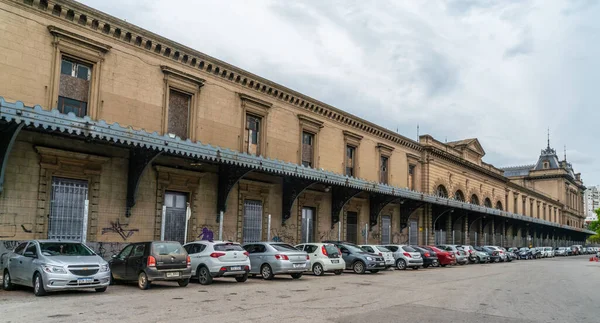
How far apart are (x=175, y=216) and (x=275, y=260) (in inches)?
231

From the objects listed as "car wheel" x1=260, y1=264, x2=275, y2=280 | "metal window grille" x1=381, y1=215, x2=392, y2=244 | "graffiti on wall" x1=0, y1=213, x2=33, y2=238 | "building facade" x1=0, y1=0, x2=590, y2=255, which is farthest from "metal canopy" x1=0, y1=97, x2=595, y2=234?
"metal window grille" x1=381, y1=215, x2=392, y2=244

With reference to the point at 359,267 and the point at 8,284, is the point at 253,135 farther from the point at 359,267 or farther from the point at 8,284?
the point at 8,284

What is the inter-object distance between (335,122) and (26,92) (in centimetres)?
1966

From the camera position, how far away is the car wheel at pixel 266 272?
60.4 feet

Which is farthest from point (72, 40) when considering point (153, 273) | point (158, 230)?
point (153, 273)

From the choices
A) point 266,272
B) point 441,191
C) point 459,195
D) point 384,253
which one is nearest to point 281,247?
point 266,272

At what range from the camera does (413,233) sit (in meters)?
41.8

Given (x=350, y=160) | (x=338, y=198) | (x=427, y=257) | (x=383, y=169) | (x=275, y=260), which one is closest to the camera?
(x=275, y=260)

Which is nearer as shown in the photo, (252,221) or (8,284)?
(8,284)

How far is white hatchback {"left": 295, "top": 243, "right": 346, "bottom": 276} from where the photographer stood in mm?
20797

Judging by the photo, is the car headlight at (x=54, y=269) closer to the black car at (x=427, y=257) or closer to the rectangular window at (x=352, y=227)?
the black car at (x=427, y=257)

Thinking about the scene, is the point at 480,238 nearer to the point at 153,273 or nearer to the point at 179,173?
the point at 179,173

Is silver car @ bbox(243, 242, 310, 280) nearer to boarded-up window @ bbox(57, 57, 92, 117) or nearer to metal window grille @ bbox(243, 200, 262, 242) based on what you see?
metal window grille @ bbox(243, 200, 262, 242)

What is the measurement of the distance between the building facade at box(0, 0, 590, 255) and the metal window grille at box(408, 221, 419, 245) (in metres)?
5.56
